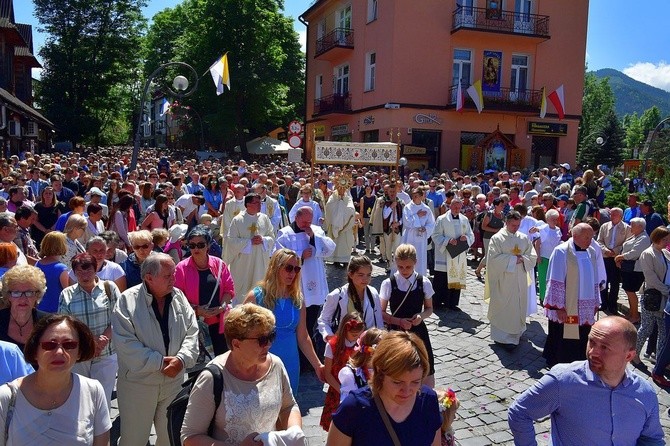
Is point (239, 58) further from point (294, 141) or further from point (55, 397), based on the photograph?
point (55, 397)

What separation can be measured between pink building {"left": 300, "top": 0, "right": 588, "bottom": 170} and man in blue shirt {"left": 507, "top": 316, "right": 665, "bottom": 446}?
24.5m

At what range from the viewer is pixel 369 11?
100ft

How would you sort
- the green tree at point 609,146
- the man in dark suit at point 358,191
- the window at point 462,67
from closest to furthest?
the man in dark suit at point 358,191 < the window at point 462,67 < the green tree at point 609,146

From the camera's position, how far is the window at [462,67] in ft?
95.5

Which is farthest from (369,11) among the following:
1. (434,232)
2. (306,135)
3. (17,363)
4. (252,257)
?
(17,363)

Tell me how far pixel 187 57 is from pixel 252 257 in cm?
3680

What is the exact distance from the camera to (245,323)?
306 centimetres

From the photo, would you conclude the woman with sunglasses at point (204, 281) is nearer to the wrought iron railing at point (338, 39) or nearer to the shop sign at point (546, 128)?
the shop sign at point (546, 128)

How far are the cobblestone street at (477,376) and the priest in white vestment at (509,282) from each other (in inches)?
9.4

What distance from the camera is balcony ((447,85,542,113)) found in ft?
92.5

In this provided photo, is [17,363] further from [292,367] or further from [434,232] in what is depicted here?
[434,232]

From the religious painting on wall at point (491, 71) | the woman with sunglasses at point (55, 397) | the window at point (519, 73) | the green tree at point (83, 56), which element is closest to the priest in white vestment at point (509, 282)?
the woman with sunglasses at point (55, 397)

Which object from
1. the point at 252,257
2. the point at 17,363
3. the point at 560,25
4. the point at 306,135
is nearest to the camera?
the point at 17,363

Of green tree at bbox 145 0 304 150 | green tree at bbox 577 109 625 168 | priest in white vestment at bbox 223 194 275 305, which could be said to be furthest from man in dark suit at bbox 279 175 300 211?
green tree at bbox 577 109 625 168
